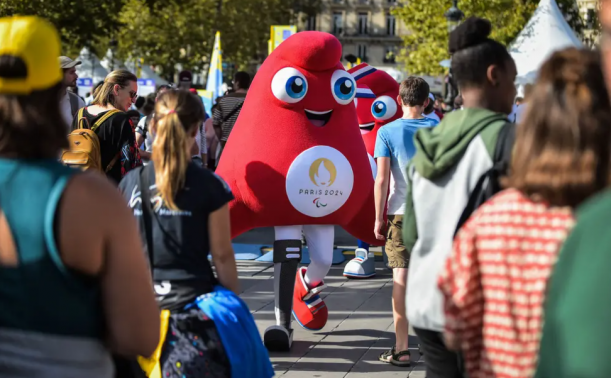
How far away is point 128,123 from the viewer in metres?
6.00

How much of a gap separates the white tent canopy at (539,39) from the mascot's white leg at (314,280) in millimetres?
13445

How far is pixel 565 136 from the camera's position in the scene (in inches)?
88.0

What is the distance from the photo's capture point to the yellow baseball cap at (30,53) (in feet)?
7.60

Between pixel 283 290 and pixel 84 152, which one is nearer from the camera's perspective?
pixel 84 152

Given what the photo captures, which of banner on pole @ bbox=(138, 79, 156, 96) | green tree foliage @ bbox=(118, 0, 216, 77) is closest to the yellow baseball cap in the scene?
banner on pole @ bbox=(138, 79, 156, 96)

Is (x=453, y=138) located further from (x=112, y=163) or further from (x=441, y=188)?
(x=112, y=163)

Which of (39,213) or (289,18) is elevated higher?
(289,18)

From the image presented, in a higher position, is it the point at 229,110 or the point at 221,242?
the point at 229,110

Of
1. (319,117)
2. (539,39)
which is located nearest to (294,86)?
(319,117)

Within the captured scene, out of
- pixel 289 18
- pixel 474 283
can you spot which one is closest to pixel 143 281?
pixel 474 283

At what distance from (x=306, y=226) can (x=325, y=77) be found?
3.42ft

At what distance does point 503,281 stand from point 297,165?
12.2 feet

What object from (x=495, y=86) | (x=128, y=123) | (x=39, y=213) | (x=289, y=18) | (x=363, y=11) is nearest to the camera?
(x=39, y=213)

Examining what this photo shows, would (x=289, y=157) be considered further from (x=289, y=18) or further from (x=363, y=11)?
(x=363, y=11)
